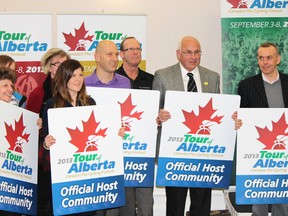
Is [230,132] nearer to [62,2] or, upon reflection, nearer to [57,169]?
[57,169]

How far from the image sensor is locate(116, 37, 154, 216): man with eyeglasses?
5.12 m

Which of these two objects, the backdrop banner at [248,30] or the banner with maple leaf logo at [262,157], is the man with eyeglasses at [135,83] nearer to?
the banner with maple leaf logo at [262,157]

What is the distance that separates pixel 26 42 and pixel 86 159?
8.14 feet

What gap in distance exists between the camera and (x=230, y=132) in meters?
4.92

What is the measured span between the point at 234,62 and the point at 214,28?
60 centimetres

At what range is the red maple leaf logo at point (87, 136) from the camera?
14.0ft

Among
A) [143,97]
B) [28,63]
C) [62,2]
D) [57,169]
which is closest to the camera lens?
[57,169]

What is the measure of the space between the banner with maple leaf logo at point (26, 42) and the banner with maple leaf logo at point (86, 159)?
216cm

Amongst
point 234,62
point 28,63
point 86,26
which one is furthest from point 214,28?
point 28,63

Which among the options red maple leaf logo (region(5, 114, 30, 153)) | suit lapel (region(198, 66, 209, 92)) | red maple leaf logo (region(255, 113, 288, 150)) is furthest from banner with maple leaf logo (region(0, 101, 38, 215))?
red maple leaf logo (region(255, 113, 288, 150))

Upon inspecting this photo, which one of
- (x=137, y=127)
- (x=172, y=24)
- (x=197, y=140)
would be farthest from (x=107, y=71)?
(x=172, y=24)

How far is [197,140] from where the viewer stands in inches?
193

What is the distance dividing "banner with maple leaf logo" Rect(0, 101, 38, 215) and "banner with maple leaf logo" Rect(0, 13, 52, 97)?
5.94ft

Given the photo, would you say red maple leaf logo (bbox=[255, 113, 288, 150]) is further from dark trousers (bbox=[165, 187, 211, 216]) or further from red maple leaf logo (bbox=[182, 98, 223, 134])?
dark trousers (bbox=[165, 187, 211, 216])
